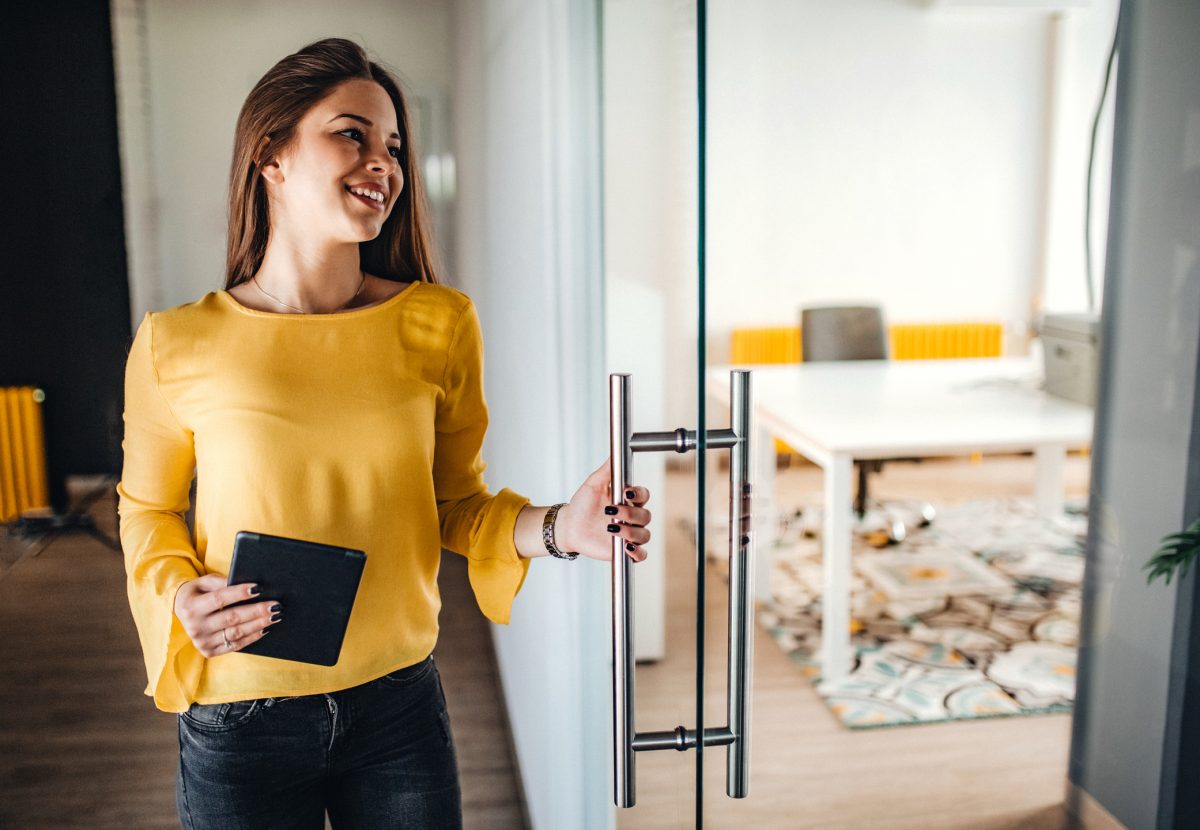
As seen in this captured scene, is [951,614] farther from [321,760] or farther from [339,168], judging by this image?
[339,168]

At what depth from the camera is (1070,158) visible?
27.8 inches

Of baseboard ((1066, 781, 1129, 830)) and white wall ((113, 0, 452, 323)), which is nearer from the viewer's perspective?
baseboard ((1066, 781, 1129, 830))

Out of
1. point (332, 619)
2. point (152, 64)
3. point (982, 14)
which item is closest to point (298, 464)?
point (332, 619)

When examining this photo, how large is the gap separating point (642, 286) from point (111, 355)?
0.68 m

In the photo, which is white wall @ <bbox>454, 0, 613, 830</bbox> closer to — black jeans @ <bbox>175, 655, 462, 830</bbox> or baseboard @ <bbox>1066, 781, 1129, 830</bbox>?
black jeans @ <bbox>175, 655, 462, 830</bbox>

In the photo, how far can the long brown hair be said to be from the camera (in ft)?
2.90

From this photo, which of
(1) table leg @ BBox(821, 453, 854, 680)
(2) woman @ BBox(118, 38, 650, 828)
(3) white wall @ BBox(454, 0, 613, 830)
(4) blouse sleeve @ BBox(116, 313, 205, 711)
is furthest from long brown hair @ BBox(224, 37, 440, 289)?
(1) table leg @ BBox(821, 453, 854, 680)

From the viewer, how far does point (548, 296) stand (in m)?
1.24

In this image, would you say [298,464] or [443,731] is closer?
[298,464]

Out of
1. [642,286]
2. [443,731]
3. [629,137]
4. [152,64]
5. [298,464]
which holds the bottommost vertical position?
[443,731]

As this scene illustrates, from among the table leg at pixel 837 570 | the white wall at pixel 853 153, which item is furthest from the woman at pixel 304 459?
the table leg at pixel 837 570

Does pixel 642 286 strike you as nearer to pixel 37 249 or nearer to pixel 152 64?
pixel 152 64

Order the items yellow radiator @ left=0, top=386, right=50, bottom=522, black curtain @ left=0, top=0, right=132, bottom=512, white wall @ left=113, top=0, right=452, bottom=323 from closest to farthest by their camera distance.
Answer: white wall @ left=113, top=0, right=452, bottom=323
black curtain @ left=0, top=0, right=132, bottom=512
yellow radiator @ left=0, top=386, right=50, bottom=522

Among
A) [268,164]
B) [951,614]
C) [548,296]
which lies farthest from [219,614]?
[951,614]
